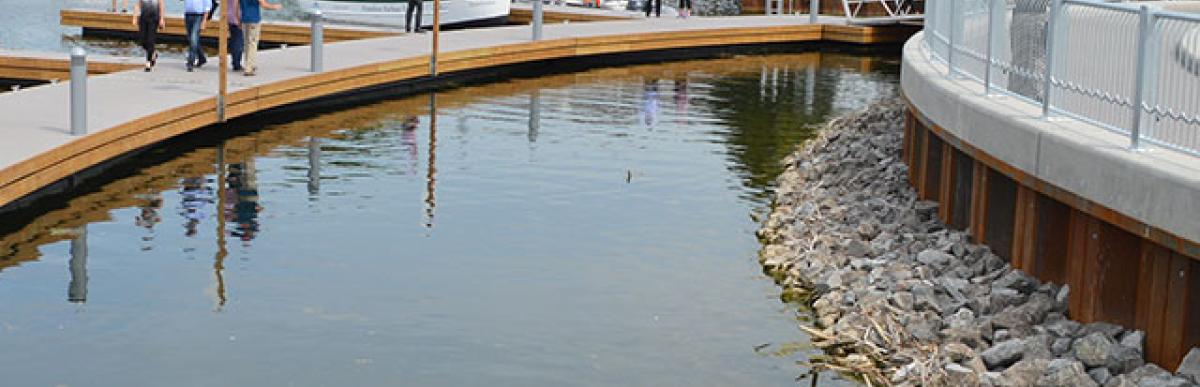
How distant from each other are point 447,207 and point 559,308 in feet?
14.9

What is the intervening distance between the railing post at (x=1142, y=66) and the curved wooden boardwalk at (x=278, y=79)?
957 centimetres

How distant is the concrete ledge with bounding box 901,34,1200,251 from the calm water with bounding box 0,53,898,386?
1976mm

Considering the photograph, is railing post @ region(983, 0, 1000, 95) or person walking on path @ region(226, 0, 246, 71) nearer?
railing post @ region(983, 0, 1000, 95)

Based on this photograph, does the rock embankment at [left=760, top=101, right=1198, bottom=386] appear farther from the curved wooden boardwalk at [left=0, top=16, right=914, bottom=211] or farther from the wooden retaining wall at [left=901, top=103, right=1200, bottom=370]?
the curved wooden boardwalk at [left=0, top=16, right=914, bottom=211]

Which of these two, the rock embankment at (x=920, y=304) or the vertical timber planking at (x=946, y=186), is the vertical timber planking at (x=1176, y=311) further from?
the vertical timber planking at (x=946, y=186)

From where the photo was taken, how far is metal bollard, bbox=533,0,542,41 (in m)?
33.9

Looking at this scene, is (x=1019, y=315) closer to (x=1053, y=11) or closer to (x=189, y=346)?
(x=1053, y=11)

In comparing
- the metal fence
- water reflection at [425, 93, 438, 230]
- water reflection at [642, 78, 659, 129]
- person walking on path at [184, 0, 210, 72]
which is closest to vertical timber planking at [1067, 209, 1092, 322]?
the metal fence

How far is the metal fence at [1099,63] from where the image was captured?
38.5 ft

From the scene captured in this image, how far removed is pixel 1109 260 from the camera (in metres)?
12.0

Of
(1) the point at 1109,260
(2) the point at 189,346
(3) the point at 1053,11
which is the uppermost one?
(3) the point at 1053,11

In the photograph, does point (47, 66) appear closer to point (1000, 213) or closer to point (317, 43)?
point (317, 43)

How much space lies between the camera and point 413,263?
624 inches

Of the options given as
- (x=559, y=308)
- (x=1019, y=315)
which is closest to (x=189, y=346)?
(x=559, y=308)
